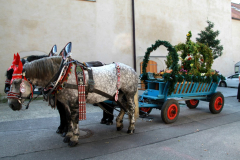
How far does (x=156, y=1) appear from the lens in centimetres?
1251

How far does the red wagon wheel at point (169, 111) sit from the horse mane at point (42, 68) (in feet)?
9.96

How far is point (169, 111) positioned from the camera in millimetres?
5203

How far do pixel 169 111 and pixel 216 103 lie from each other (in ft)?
7.45

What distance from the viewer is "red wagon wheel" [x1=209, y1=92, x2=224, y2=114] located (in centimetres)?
627

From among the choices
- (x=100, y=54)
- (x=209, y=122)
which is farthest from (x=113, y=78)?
(x=100, y=54)

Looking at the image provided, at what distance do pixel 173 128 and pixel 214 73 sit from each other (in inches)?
114

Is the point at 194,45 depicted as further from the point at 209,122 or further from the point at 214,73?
the point at 209,122

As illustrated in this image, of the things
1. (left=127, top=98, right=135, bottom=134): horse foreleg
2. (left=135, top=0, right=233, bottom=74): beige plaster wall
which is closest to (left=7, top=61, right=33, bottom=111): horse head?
(left=127, top=98, right=135, bottom=134): horse foreleg

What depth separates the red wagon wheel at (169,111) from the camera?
5051mm

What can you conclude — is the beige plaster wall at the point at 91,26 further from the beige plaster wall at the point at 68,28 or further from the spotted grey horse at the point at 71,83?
the spotted grey horse at the point at 71,83

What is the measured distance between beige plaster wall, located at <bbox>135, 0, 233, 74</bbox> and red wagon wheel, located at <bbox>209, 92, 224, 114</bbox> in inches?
227

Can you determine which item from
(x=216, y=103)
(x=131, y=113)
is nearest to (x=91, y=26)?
(x=131, y=113)

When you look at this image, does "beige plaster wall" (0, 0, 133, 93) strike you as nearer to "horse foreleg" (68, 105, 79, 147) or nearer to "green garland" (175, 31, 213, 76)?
"green garland" (175, 31, 213, 76)

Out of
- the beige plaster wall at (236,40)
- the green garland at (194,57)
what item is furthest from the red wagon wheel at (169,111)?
the beige plaster wall at (236,40)
